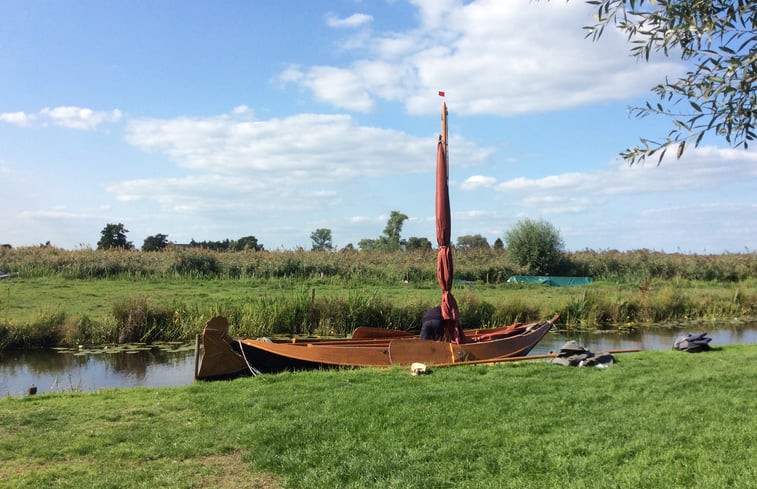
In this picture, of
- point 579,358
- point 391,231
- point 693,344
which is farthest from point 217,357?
point 391,231

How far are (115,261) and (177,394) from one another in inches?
882

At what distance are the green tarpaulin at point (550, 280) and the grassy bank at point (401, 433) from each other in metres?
24.1

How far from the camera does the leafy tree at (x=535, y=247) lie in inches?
1443

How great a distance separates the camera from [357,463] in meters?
5.49

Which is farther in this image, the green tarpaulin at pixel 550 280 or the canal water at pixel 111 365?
the green tarpaulin at pixel 550 280

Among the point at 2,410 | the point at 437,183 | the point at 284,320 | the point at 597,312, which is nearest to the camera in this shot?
the point at 2,410

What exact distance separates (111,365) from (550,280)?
25.5 meters

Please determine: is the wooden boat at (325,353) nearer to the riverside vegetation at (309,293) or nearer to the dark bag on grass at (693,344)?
the dark bag on grass at (693,344)

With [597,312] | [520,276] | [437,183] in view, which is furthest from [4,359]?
[520,276]

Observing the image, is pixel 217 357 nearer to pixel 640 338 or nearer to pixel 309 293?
pixel 309 293

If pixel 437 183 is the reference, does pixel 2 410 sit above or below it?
below

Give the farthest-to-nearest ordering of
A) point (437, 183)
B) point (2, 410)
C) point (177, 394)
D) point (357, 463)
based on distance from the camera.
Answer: point (437, 183) < point (177, 394) < point (2, 410) < point (357, 463)

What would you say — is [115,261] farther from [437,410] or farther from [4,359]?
[437,410]

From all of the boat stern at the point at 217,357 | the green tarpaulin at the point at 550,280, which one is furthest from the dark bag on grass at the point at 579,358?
the green tarpaulin at the point at 550,280
